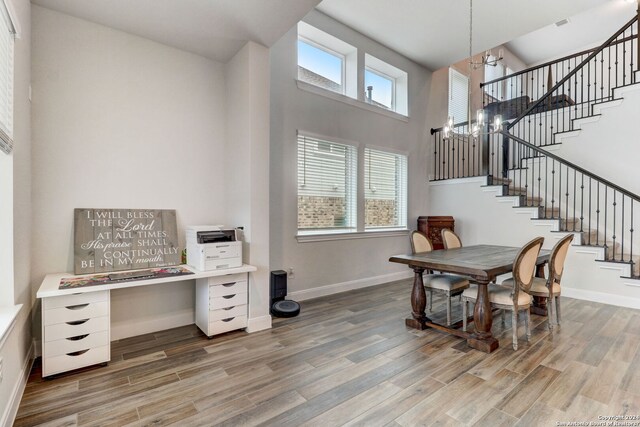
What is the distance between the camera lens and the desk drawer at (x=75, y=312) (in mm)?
2326

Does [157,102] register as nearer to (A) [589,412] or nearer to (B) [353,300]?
(B) [353,300]

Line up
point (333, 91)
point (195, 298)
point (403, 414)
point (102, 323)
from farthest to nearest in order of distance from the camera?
point (333, 91) < point (195, 298) < point (102, 323) < point (403, 414)

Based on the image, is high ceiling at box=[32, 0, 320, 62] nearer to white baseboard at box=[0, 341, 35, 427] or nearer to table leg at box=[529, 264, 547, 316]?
white baseboard at box=[0, 341, 35, 427]

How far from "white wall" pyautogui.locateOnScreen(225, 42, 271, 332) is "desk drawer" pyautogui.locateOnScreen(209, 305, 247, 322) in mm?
93

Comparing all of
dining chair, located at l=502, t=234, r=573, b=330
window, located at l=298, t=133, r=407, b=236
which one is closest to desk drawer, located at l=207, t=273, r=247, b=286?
window, located at l=298, t=133, r=407, b=236

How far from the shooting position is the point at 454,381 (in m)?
2.35

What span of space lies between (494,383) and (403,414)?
32.5 inches

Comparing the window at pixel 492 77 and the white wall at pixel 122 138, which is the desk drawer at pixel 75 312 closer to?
the white wall at pixel 122 138

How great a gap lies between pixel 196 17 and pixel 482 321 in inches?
147

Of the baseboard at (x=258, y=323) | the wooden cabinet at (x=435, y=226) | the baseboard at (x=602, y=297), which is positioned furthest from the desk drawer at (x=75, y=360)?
the baseboard at (x=602, y=297)

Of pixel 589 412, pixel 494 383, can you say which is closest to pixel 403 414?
pixel 494 383

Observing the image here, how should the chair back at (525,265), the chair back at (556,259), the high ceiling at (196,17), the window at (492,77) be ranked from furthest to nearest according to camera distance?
the window at (492,77), the chair back at (556,259), the chair back at (525,265), the high ceiling at (196,17)

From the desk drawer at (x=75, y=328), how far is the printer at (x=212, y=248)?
84cm

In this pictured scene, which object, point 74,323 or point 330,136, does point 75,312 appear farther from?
point 330,136
